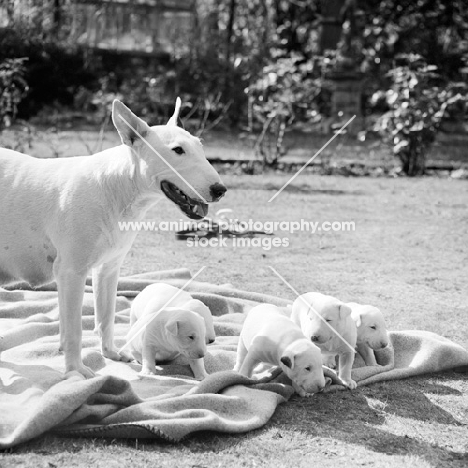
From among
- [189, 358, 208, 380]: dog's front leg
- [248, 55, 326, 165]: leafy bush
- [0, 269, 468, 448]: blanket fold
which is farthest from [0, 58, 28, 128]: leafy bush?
[189, 358, 208, 380]: dog's front leg

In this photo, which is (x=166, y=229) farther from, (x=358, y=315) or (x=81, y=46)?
(x=81, y=46)

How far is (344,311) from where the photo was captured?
4676 millimetres

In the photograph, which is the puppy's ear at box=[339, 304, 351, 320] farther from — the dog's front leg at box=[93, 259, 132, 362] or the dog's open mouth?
the dog's front leg at box=[93, 259, 132, 362]

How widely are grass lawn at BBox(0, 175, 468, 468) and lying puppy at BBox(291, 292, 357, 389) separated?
0.20 metres

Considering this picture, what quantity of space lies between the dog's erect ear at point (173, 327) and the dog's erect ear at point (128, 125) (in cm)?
96

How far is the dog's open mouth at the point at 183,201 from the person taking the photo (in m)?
4.35

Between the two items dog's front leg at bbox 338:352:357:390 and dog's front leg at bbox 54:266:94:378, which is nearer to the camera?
dog's front leg at bbox 54:266:94:378

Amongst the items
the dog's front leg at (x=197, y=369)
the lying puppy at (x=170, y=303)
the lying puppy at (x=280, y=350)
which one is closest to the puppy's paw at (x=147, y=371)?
the dog's front leg at (x=197, y=369)

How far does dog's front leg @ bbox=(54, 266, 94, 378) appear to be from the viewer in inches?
173

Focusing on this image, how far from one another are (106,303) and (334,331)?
1.30 meters

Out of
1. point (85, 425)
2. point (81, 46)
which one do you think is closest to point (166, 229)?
point (85, 425)

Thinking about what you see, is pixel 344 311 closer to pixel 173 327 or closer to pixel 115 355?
pixel 173 327

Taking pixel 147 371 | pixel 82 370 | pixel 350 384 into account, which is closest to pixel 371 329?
pixel 350 384

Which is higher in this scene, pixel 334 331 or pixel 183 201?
pixel 183 201
